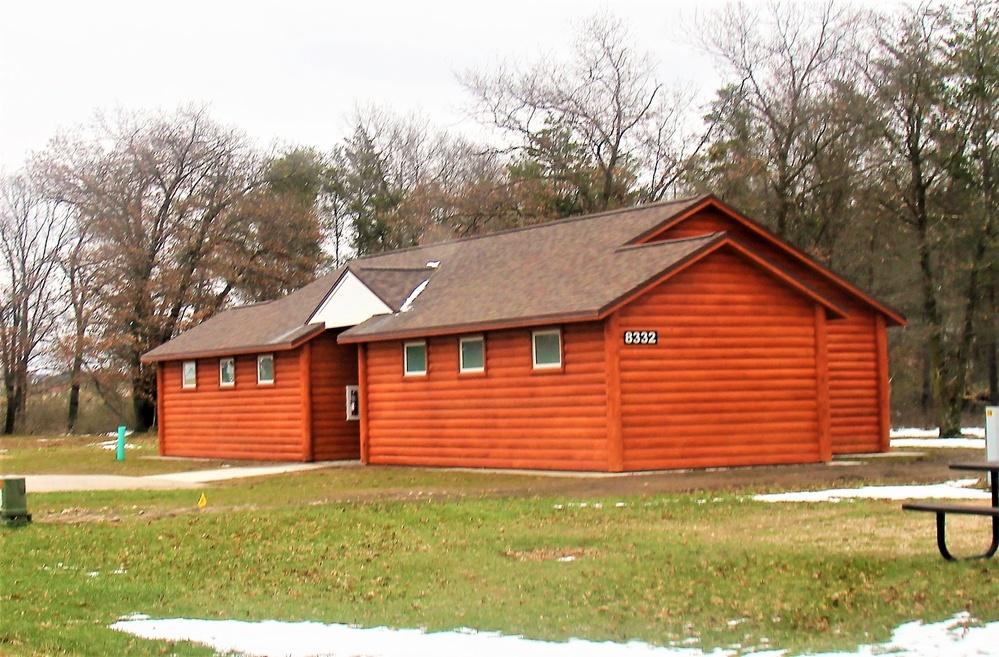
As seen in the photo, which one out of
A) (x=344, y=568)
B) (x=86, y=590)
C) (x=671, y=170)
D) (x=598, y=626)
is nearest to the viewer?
(x=598, y=626)

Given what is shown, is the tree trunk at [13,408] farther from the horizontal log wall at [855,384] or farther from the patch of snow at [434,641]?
the patch of snow at [434,641]

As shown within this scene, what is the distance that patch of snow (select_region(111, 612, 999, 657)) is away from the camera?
8820mm

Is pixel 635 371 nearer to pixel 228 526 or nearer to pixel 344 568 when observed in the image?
pixel 228 526

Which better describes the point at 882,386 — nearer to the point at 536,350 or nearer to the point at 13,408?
the point at 536,350

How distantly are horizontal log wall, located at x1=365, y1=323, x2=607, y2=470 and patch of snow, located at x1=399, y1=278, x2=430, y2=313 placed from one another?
1.07m

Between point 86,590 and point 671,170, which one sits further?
point 671,170

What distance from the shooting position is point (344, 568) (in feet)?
44.7

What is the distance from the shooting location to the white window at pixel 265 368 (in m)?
33.1

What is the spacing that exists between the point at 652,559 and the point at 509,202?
38935mm

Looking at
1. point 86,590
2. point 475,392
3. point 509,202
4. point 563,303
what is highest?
point 509,202

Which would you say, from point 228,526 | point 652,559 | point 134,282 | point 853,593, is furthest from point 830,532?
point 134,282

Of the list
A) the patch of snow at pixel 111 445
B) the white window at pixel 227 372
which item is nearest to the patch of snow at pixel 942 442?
the white window at pixel 227 372

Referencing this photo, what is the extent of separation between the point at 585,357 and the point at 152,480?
887cm

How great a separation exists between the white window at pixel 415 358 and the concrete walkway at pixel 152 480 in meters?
3.21
